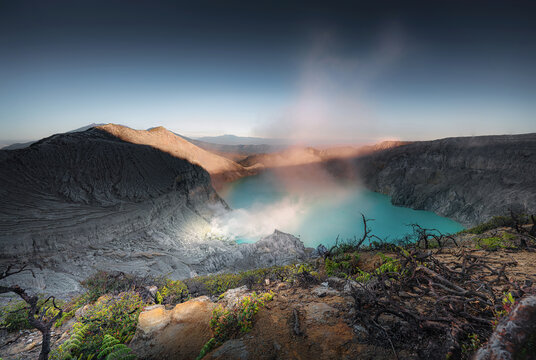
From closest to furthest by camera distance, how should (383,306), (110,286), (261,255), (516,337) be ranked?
(516,337) < (383,306) < (110,286) < (261,255)

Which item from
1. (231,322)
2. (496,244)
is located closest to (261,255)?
(496,244)

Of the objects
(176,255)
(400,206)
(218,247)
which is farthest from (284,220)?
(400,206)

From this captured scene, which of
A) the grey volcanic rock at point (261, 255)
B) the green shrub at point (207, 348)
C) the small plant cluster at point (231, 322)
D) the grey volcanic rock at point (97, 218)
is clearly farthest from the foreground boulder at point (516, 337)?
the grey volcanic rock at point (97, 218)

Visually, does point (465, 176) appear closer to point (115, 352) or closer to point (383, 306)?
point (383, 306)

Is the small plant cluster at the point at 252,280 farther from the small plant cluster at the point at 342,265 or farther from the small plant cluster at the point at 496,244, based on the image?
the small plant cluster at the point at 496,244

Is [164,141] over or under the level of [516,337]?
over

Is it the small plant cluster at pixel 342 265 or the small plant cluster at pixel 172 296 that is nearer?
the small plant cluster at pixel 342 265

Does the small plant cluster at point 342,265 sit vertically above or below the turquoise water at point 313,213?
above
